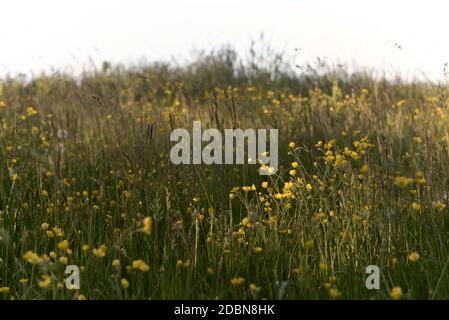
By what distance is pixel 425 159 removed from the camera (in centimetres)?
322

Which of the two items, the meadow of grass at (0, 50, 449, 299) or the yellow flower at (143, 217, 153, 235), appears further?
the meadow of grass at (0, 50, 449, 299)

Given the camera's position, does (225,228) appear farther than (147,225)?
Yes

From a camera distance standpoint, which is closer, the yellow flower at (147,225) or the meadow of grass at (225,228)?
the yellow flower at (147,225)

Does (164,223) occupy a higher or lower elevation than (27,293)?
higher

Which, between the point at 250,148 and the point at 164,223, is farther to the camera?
the point at 250,148

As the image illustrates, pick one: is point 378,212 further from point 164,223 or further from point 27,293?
point 27,293

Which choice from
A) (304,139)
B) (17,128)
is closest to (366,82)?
(304,139)

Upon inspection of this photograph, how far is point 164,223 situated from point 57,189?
674 millimetres

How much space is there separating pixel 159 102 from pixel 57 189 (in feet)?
17.7

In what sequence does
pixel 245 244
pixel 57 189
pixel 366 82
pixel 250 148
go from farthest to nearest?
pixel 366 82, pixel 250 148, pixel 57 189, pixel 245 244
